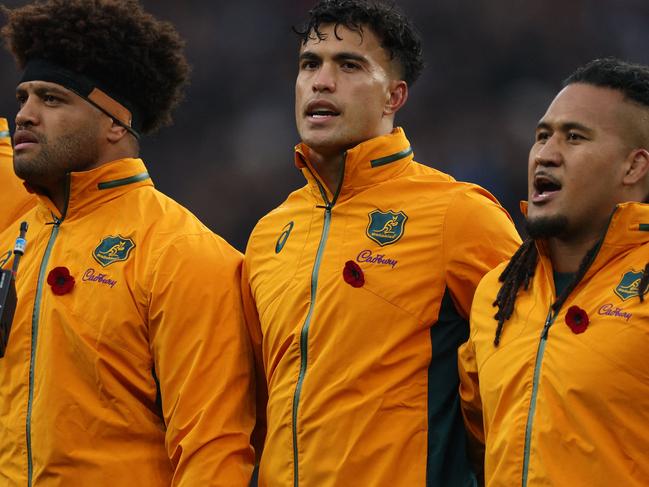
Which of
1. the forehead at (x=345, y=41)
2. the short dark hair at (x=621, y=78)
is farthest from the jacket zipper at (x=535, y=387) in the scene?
the forehead at (x=345, y=41)

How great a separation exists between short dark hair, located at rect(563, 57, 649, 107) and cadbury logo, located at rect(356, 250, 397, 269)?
27.1 inches

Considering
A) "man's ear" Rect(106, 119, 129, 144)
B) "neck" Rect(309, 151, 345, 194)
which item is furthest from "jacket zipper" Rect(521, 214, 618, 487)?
"man's ear" Rect(106, 119, 129, 144)

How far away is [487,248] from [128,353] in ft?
3.52

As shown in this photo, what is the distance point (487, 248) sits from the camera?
10.7 feet

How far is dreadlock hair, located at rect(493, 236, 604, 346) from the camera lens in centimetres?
290

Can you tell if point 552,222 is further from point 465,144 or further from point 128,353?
point 465,144

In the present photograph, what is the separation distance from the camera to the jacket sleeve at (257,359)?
11.6ft

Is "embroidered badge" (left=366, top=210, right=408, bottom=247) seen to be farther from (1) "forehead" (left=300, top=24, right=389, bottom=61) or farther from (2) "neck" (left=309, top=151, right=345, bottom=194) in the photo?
(1) "forehead" (left=300, top=24, right=389, bottom=61)

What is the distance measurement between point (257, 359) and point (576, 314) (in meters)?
1.11

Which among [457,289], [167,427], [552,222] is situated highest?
[552,222]

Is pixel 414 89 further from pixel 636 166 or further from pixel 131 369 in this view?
pixel 636 166

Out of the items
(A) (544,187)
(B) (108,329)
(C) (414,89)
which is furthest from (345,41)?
(C) (414,89)

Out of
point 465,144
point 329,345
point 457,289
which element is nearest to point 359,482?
point 329,345

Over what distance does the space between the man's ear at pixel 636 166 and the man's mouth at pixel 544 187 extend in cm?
17
